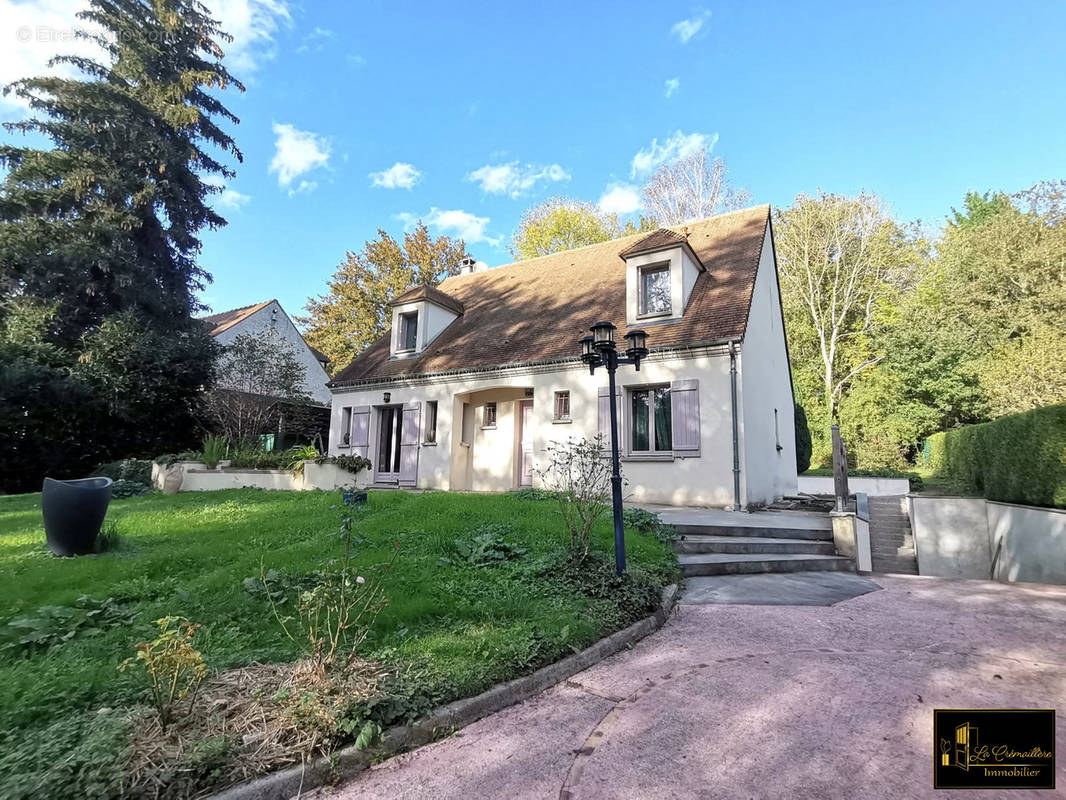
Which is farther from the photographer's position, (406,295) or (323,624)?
(406,295)

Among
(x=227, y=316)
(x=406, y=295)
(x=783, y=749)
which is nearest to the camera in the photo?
(x=783, y=749)

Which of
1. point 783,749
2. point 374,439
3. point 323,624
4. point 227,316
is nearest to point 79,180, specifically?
point 227,316

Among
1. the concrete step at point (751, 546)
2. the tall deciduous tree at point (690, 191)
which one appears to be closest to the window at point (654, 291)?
the concrete step at point (751, 546)

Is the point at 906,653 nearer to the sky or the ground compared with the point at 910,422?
nearer to the ground

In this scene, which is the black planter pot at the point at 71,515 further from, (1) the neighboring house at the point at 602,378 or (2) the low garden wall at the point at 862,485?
(2) the low garden wall at the point at 862,485

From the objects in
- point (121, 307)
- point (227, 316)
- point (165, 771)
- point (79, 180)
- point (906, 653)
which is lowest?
point (906, 653)

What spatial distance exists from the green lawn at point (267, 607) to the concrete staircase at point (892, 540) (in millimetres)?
4750

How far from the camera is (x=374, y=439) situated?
560 inches

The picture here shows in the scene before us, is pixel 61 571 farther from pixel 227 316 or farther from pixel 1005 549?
pixel 227 316

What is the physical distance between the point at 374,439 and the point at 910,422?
20.9 metres

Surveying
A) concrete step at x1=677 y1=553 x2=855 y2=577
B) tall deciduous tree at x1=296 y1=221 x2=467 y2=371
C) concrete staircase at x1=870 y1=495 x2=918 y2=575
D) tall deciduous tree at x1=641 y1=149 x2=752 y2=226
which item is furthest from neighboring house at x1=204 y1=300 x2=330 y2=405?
concrete staircase at x1=870 y1=495 x2=918 y2=575

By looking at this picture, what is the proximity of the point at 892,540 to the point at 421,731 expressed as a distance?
9.17m

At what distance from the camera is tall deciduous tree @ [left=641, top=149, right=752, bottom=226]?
2220cm

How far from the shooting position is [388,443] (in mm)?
14414
